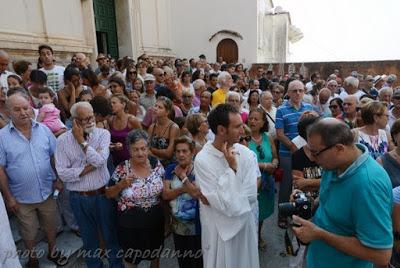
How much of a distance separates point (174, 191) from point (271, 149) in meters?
1.63

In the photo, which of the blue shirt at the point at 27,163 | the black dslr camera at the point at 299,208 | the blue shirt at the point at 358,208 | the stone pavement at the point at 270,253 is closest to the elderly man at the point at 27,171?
the blue shirt at the point at 27,163

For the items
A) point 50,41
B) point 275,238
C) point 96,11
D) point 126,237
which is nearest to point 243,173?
point 126,237

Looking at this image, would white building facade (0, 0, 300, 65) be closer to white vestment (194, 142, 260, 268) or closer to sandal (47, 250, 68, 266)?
sandal (47, 250, 68, 266)

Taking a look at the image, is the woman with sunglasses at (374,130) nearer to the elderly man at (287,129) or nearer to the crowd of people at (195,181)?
the crowd of people at (195,181)

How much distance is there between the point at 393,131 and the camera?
2.73 m

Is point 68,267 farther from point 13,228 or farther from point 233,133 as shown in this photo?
point 233,133

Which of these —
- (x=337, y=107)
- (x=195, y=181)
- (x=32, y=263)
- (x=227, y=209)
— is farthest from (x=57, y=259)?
(x=337, y=107)

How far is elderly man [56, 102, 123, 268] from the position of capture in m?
3.10

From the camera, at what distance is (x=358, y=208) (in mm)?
1600

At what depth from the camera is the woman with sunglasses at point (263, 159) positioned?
380 cm

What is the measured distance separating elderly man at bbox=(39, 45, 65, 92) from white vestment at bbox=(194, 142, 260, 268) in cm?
429

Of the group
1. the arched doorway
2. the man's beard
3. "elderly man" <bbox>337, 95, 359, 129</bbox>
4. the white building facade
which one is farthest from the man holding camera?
the arched doorway

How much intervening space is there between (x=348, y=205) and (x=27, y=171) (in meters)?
3.06

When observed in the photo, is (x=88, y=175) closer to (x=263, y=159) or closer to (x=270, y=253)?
(x=263, y=159)
